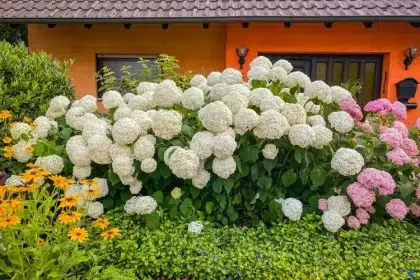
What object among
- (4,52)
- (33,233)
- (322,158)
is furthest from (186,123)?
(4,52)

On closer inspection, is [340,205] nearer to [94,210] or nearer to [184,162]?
[184,162]

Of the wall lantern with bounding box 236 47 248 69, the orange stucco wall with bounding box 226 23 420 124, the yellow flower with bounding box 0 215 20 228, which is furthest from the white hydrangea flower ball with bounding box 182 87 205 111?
the orange stucco wall with bounding box 226 23 420 124

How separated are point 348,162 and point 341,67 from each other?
417cm

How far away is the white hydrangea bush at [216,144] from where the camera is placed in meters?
3.26

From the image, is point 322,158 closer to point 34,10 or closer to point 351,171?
point 351,171

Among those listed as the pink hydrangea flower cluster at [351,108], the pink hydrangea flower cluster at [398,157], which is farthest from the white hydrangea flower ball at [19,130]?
the pink hydrangea flower cluster at [398,157]

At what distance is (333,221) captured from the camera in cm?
326

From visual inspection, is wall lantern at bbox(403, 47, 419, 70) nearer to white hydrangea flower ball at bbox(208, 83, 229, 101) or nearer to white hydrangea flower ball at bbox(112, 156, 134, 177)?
white hydrangea flower ball at bbox(208, 83, 229, 101)

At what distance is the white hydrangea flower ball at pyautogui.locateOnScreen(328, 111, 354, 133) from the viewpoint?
136 inches

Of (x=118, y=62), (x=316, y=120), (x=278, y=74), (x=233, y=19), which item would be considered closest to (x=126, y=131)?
(x=278, y=74)

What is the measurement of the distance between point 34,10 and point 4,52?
2843mm

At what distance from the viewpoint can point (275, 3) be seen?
6586mm

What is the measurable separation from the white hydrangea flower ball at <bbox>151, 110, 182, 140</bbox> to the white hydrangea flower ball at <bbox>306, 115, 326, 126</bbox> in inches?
45.6

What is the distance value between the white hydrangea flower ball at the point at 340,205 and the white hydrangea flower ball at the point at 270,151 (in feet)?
2.01
